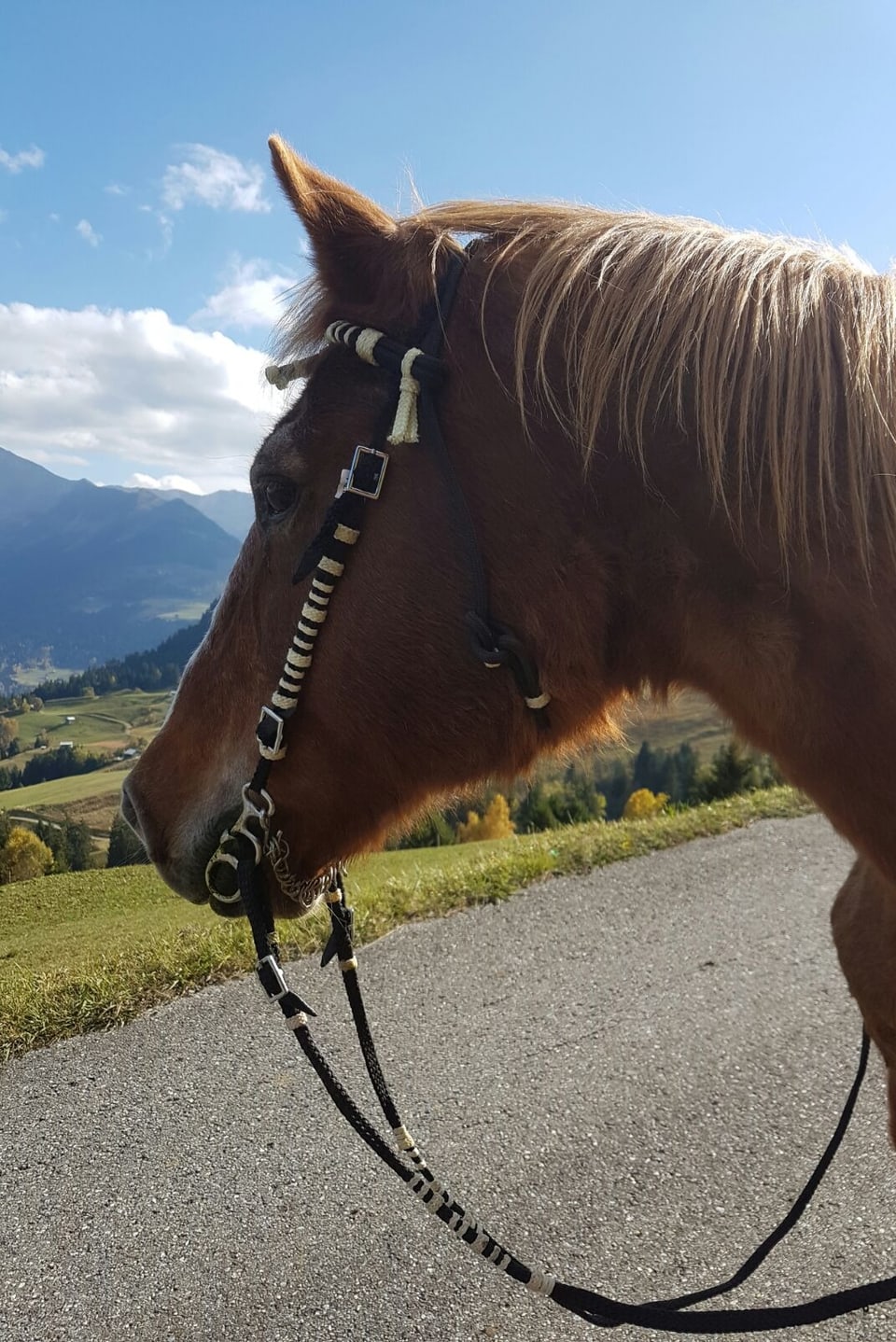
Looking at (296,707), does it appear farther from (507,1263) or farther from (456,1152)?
(456,1152)

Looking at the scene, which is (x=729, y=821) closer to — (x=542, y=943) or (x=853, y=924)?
(x=542, y=943)

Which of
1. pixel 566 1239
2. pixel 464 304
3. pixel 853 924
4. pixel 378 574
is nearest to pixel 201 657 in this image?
pixel 378 574

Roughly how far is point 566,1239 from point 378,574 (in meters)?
2.77

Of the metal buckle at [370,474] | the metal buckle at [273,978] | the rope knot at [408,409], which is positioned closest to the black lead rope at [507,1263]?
the metal buckle at [273,978]

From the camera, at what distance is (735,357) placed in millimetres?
1307

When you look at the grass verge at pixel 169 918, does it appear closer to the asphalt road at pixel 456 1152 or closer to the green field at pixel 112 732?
the asphalt road at pixel 456 1152

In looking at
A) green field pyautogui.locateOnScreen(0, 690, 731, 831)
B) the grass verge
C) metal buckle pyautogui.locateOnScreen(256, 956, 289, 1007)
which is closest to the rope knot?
green field pyautogui.locateOnScreen(0, 690, 731, 831)

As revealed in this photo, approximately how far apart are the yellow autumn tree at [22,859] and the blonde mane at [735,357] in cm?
831

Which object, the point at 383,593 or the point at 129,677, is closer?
the point at 383,593

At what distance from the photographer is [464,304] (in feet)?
5.06

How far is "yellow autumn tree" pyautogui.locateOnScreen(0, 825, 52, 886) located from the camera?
316 inches

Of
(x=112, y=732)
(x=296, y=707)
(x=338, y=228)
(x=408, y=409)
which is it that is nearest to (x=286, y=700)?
(x=296, y=707)

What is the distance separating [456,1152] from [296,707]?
269cm

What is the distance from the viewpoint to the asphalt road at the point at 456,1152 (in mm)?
2688
